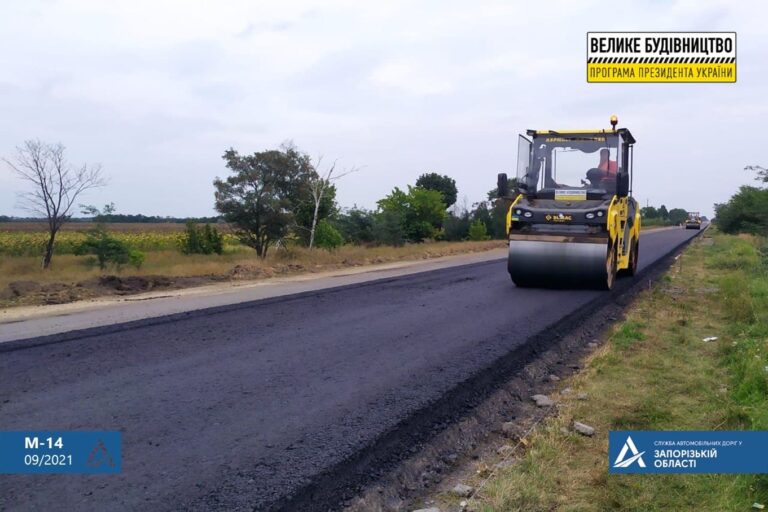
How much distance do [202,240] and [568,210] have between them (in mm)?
30121

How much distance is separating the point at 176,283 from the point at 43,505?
1232 centimetres

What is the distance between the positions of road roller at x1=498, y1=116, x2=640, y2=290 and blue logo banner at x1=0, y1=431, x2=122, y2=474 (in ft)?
31.9

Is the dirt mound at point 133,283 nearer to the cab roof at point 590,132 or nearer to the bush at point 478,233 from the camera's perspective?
the cab roof at point 590,132

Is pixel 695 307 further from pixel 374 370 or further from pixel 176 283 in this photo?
pixel 176 283

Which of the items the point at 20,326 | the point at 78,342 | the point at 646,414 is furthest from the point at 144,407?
the point at 20,326

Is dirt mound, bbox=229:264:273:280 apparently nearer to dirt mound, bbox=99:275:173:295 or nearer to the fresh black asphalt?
dirt mound, bbox=99:275:173:295

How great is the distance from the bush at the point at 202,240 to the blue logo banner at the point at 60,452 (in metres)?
35.2

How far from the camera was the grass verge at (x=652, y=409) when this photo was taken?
13.3 ft

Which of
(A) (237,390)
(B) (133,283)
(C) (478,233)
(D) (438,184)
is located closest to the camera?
(A) (237,390)

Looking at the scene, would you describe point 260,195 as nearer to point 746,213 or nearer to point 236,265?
point 236,265

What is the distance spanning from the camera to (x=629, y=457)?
4.39 meters

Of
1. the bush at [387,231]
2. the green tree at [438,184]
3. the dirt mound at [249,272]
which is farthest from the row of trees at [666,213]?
the dirt mound at [249,272]

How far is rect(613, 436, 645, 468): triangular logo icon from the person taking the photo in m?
4.37

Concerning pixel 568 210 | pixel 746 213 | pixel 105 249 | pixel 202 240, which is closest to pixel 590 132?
pixel 568 210
